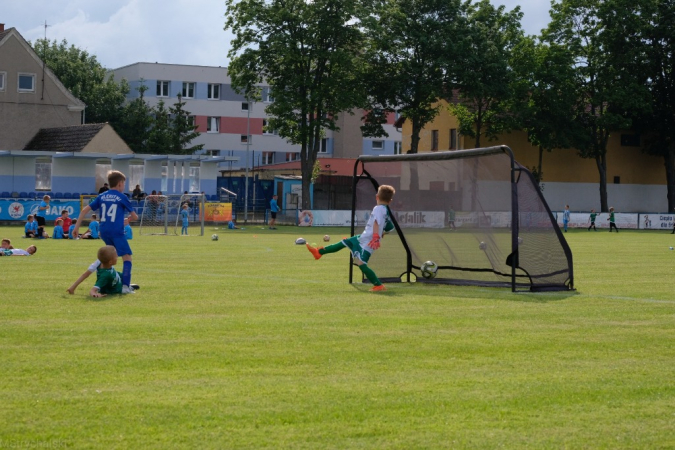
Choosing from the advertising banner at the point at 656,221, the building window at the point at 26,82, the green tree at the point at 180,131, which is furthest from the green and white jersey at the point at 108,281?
the green tree at the point at 180,131

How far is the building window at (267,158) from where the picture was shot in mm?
99312

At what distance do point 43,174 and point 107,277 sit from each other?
42.5 meters

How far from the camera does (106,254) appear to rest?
13953 millimetres

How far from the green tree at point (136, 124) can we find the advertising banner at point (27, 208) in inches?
1274

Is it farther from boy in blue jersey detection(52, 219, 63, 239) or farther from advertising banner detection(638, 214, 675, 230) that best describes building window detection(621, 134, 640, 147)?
boy in blue jersey detection(52, 219, 63, 239)

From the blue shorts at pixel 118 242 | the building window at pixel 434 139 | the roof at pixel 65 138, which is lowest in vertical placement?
Result: the blue shorts at pixel 118 242

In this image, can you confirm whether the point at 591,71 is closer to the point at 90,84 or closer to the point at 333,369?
the point at 90,84

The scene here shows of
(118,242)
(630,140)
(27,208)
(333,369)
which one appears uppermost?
(630,140)

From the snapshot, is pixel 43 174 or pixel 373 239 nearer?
pixel 373 239

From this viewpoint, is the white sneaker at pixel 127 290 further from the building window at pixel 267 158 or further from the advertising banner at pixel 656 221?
the building window at pixel 267 158

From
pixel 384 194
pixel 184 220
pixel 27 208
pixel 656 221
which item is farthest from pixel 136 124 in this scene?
pixel 384 194

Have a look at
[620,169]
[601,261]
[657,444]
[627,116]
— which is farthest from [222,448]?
[620,169]

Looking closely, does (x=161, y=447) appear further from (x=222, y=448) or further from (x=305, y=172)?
(x=305, y=172)

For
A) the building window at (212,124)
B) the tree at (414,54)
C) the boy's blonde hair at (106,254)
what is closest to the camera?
the boy's blonde hair at (106,254)
